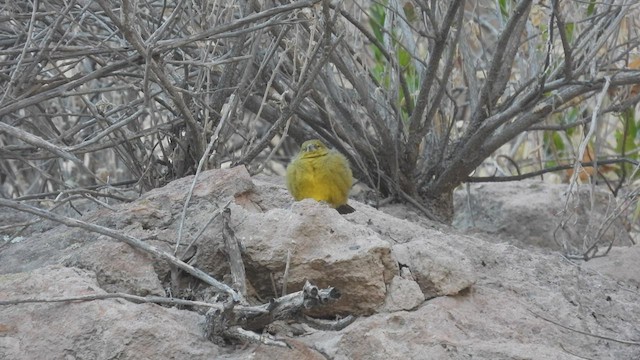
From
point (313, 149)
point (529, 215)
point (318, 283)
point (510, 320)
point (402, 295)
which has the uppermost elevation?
point (313, 149)

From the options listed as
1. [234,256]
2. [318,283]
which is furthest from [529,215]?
[234,256]

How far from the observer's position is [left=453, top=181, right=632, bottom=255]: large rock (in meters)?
6.62

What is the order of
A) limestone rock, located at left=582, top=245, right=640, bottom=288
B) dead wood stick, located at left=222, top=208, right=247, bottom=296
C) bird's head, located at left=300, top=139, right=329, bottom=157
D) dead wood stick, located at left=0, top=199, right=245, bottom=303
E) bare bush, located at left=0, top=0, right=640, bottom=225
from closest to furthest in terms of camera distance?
dead wood stick, located at left=0, top=199, right=245, bottom=303
dead wood stick, located at left=222, top=208, right=247, bottom=296
bare bush, located at left=0, top=0, right=640, bottom=225
limestone rock, located at left=582, top=245, right=640, bottom=288
bird's head, located at left=300, top=139, right=329, bottom=157

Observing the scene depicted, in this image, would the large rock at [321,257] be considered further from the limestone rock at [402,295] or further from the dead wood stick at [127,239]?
the dead wood stick at [127,239]

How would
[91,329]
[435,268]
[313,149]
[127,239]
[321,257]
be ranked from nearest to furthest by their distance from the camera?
[91,329] → [127,239] → [321,257] → [435,268] → [313,149]

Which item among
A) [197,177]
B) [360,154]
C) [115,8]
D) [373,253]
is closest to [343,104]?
[360,154]

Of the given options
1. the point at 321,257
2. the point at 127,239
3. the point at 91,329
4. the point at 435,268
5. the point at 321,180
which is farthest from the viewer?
the point at 321,180

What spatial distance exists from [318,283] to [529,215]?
323 centimetres

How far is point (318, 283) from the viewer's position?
3842 mm

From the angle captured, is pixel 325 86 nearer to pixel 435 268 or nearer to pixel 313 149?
pixel 313 149

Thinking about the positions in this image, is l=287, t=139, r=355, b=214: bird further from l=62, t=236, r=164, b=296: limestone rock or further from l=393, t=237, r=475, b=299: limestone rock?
l=62, t=236, r=164, b=296: limestone rock

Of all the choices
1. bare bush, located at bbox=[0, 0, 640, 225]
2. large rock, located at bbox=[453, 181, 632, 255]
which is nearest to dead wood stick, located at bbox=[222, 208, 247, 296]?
bare bush, located at bbox=[0, 0, 640, 225]

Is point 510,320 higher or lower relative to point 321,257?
lower

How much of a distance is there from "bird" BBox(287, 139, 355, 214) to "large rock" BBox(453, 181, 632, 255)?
4.22 feet
